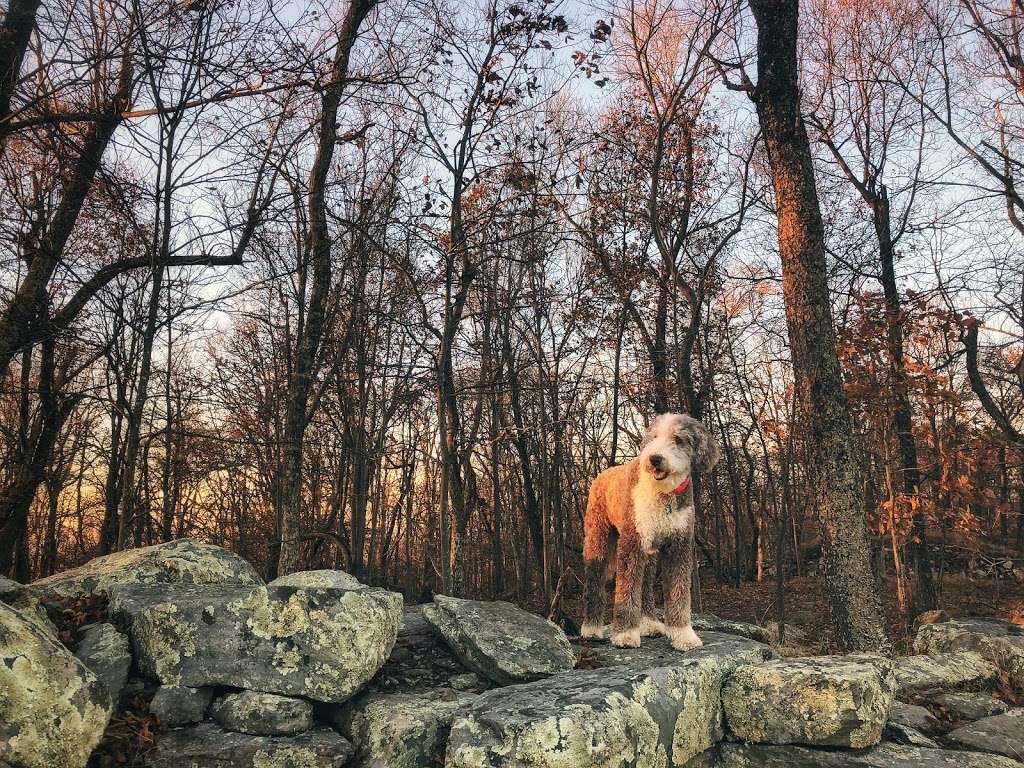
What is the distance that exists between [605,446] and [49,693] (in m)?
16.8

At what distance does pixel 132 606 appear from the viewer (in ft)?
14.2

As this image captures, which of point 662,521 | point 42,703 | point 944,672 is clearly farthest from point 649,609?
point 42,703

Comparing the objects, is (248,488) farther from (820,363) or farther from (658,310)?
(820,363)

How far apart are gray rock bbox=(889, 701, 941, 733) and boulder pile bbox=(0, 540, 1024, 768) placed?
20mm

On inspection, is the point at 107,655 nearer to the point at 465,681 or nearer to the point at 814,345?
the point at 465,681

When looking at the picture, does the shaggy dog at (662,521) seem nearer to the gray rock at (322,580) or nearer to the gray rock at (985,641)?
the gray rock at (322,580)

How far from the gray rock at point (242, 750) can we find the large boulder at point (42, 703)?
1.37ft

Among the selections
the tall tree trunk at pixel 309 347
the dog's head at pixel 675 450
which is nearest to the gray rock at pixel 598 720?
the dog's head at pixel 675 450

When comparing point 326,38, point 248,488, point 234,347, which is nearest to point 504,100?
point 326,38

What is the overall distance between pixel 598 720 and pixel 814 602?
625 inches

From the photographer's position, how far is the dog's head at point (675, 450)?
4.95 metres

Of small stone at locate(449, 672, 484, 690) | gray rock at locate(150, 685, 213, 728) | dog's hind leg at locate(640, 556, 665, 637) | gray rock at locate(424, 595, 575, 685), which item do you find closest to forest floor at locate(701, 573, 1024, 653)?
dog's hind leg at locate(640, 556, 665, 637)

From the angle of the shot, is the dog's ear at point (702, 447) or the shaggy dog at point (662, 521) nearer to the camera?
the shaggy dog at point (662, 521)

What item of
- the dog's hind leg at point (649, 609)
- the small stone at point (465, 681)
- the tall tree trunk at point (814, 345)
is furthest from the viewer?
the tall tree trunk at point (814, 345)
